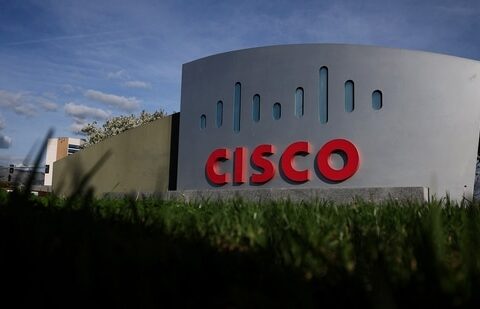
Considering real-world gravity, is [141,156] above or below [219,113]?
below

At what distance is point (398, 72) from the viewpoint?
1605 centimetres

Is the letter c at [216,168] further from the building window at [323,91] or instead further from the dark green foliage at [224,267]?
the dark green foliage at [224,267]

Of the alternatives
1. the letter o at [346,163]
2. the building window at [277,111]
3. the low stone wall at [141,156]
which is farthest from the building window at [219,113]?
the letter o at [346,163]

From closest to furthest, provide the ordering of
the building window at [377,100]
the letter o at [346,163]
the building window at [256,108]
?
the letter o at [346,163]
the building window at [377,100]
the building window at [256,108]

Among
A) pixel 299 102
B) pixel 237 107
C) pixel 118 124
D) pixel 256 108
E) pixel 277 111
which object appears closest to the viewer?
pixel 299 102

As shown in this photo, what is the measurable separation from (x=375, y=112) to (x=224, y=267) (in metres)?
15.1

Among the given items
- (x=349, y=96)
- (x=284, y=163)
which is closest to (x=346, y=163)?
(x=284, y=163)

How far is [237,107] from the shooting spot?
744 inches

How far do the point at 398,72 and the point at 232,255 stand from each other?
1529 centimetres

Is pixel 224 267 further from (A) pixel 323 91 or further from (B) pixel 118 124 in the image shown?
(B) pixel 118 124

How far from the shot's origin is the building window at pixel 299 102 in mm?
17359

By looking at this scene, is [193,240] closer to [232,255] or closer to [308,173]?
[232,255]

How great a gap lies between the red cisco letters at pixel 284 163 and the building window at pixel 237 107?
0.98 m

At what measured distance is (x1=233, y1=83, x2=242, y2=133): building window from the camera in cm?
1875
